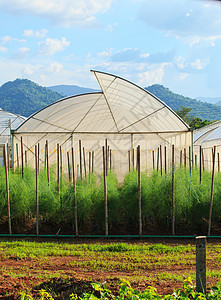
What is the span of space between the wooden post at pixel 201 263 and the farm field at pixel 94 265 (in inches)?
17.8

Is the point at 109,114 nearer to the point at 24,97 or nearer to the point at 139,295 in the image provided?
the point at 139,295

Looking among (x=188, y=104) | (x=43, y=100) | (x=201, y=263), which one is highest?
(x=43, y=100)

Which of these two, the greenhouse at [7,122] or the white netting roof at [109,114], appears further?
the greenhouse at [7,122]

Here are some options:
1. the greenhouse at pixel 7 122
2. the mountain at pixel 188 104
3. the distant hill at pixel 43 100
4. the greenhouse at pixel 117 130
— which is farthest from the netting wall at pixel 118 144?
the mountain at pixel 188 104

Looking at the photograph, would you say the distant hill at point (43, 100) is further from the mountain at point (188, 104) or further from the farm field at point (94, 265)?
the farm field at point (94, 265)

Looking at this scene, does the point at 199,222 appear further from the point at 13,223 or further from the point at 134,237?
the point at 13,223

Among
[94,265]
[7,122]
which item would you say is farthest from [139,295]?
[7,122]

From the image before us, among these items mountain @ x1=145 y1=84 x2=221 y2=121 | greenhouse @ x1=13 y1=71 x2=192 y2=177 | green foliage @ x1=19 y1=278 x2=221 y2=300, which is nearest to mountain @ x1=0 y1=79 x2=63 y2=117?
mountain @ x1=145 y1=84 x2=221 y2=121

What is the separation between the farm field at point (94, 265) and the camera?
12.7 ft

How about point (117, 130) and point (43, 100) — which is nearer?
point (117, 130)

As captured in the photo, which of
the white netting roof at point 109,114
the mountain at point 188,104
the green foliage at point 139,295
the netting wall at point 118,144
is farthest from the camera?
the mountain at point 188,104

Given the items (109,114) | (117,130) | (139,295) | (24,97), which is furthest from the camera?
(24,97)

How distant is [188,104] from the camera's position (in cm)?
10225

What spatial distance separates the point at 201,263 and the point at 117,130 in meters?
10.6
